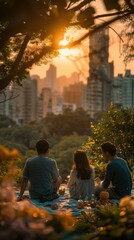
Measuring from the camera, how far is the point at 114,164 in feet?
28.9

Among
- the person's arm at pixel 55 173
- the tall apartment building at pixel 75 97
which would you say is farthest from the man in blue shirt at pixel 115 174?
the tall apartment building at pixel 75 97

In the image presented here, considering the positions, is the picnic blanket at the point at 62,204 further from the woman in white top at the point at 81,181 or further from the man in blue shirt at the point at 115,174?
the man in blue shirt at the point at 115,174

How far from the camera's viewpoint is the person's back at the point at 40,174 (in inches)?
349

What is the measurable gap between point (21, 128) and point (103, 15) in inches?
2741

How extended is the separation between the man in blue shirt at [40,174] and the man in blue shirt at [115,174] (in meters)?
0.86

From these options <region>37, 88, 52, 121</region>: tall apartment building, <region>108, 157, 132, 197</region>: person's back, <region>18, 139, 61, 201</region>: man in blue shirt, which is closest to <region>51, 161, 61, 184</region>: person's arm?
<region>18, 139, 61, 201</region>: man in blue shirt

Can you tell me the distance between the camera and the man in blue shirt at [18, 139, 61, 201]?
886 centimetres

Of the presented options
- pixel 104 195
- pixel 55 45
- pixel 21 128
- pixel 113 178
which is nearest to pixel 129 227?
pixel 55 45

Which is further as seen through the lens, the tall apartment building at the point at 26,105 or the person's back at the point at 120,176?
the tall apartment building at the point at 26,105

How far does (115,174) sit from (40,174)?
1197 millimetres

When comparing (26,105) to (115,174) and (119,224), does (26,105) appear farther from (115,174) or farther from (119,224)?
(119,224)

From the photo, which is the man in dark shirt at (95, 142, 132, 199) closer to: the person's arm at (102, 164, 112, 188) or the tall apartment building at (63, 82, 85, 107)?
the person's arm at (102, 164, 112, 188)

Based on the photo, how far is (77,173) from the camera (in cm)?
938

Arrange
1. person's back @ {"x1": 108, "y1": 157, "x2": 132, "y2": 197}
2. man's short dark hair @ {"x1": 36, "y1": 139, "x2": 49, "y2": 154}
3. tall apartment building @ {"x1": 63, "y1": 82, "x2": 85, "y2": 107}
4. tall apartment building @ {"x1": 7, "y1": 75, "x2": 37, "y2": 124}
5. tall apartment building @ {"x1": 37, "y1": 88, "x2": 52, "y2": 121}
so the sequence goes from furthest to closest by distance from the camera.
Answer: tall apartment building @ {"x1": 63, "y1": 82, "x2": 85, "y2": 107} < tall apartment building @ {"x1": 37, "y1": 88, "x2": 52, "y2": 121} < tall apartment building @ {"x1": 7, "y1": 75, "x2": 37, "y2": 124} < person's back @ {"x1": 108, "y1": 157, "x2": 132, "y2": 197} < man's short dark hair @ {"x1": 36, "y1": 139, "x2": 49, "y2": 154}
